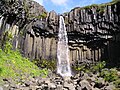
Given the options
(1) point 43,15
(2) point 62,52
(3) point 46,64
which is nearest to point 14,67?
(3) point 46,64

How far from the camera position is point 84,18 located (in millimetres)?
32344

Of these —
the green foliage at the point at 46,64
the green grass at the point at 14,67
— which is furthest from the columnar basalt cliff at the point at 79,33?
the green grass at the point at 14,67

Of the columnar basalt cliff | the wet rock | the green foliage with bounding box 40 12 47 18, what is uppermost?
the green foliage with bounding box 40 12 47 18

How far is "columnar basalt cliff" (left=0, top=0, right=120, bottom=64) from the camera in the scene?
1214 inches

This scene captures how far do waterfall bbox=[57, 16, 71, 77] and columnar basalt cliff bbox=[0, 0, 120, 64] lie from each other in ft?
1.76

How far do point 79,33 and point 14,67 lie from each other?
12.0 metres

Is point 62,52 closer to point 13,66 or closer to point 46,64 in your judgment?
point 46,64

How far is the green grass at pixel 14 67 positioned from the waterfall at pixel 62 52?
6631 millimetres

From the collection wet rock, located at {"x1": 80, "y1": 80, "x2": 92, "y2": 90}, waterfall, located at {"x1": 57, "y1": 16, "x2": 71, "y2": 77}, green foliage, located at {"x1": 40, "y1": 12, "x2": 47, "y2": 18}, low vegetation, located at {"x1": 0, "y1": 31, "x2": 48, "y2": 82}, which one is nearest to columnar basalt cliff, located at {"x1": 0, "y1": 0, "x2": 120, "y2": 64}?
green foliage, located at {"x1": 40, "y1": 12, "x2": 47, "y2": 18}

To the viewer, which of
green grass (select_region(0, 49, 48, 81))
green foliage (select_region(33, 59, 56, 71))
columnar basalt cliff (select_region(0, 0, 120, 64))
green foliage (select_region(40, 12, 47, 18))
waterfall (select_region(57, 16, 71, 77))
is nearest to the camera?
green grass (select_region(0, 49, 48, 81))

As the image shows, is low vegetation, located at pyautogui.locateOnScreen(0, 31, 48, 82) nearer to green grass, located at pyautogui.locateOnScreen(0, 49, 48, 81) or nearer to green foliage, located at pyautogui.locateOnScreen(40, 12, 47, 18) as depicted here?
green grass, located at pyautogui.locateOnScreen(0, 49, 48, 81)

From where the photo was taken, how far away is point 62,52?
3362 centimetres

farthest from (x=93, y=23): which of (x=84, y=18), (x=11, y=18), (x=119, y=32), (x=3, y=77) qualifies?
(x=3, y=77)

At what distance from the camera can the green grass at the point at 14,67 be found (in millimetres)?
20391
